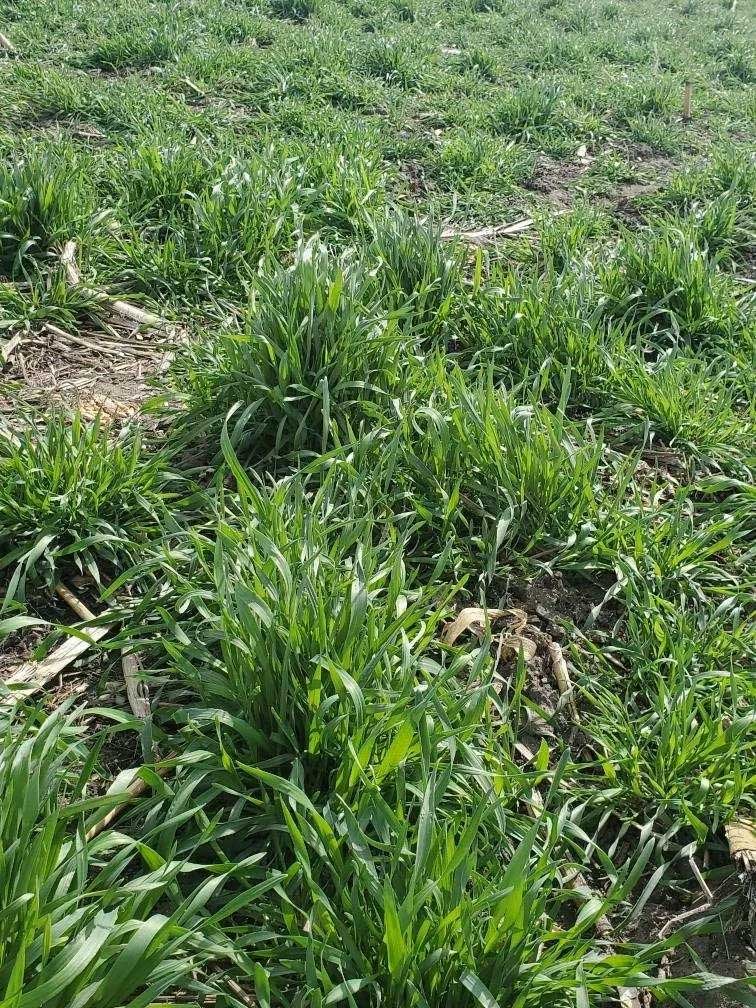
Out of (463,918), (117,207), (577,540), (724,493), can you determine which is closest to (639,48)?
(117,207)

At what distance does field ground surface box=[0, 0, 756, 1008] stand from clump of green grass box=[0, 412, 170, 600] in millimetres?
11

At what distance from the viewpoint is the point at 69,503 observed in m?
2.05

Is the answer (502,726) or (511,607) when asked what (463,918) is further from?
(511,607)

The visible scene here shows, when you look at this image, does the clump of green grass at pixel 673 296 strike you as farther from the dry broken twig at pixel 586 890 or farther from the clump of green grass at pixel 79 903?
the clump of green grass at pixel 79 903

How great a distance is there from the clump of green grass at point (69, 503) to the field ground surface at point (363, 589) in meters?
0.01


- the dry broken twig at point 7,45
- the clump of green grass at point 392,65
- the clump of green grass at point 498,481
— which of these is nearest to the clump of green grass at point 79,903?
the clump of green grass at point 498,481

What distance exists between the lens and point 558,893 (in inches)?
58.6

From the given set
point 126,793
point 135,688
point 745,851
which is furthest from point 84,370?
point 745,851

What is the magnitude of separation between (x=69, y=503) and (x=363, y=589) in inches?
33.9

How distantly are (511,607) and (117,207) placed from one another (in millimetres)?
2476

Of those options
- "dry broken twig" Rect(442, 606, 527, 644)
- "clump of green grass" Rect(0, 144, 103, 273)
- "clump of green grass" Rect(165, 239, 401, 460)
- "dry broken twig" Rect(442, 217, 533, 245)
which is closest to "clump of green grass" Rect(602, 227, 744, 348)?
"dry broken twig" Rect(442, 217, 533, 245)

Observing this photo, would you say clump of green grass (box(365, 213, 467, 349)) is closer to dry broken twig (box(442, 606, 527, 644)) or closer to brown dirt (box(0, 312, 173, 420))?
brown dirt (box(0, 312, 173, 420))

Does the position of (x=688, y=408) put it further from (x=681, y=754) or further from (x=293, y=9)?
(x=293, y=9)

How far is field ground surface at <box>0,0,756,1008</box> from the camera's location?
1.29 m
